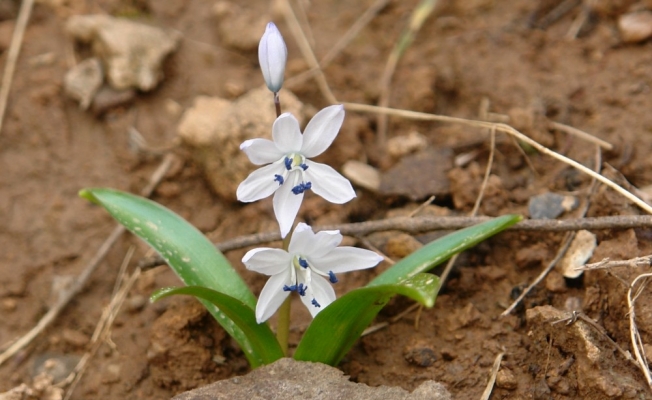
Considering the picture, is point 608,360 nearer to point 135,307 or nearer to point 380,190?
point 380,190

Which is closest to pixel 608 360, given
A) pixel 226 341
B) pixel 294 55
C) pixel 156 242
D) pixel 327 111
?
pixel 327 111

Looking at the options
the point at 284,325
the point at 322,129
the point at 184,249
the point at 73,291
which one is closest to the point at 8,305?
the point at 73,291

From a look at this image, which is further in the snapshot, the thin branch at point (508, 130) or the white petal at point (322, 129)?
the thin branch at point (508, 130)

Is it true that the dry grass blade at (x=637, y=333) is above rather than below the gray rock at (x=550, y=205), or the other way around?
below

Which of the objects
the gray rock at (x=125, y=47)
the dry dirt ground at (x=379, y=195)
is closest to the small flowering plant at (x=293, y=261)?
the dry dirt ground at (x=379, y=195)

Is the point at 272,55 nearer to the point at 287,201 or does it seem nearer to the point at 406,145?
the point at 287,201

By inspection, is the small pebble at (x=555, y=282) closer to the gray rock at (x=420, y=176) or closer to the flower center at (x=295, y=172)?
the gray rock at (x=420, y=176)
